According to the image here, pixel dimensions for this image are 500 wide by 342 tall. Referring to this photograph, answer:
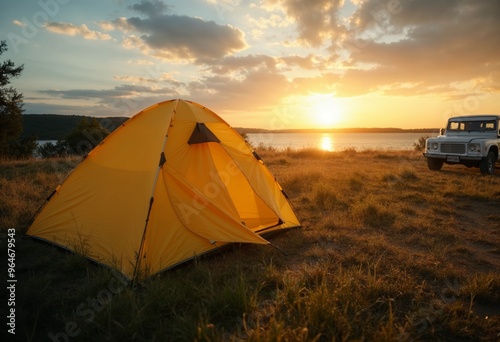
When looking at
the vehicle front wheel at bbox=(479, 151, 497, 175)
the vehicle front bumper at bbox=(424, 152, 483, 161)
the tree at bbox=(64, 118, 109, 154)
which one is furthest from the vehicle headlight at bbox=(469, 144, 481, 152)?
the tree at bbox=(64, 118, 109, 154)

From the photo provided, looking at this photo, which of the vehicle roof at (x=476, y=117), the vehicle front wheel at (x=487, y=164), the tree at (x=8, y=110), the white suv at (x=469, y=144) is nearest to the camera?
the white suv at (x=469, y=144)

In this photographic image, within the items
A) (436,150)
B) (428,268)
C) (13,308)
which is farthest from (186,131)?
(436,150)

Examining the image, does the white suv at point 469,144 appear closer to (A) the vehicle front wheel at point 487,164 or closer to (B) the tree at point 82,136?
(A) the vehicle front wheel at point 487,164

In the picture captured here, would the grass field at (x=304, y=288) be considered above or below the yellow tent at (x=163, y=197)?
below

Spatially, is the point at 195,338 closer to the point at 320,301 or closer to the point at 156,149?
the point at 320,301

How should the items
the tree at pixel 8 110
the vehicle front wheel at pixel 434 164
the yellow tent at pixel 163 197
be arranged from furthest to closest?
the tree at pixel 8 110, the vehicle front wheel at pixel 434 164, the yellow tent at pixel 163 197

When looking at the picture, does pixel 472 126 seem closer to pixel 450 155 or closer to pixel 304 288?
pixel 450 155

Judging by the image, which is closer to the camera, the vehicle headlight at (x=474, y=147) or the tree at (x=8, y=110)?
the vehicle headlight at (x=474, y=147)

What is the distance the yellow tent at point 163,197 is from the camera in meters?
4.05

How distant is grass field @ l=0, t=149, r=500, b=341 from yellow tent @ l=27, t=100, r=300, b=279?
→ 0.89 feet

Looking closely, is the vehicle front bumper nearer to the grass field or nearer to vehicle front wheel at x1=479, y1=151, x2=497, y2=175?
vehicle front wheel at x1=479, y1=151, x2=497, y2=175

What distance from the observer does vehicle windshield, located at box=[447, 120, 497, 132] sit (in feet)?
39.8

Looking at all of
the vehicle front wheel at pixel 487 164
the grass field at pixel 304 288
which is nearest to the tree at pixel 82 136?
the grass field at pixel 304 288

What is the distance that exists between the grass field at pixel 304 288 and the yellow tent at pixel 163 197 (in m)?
0.27
